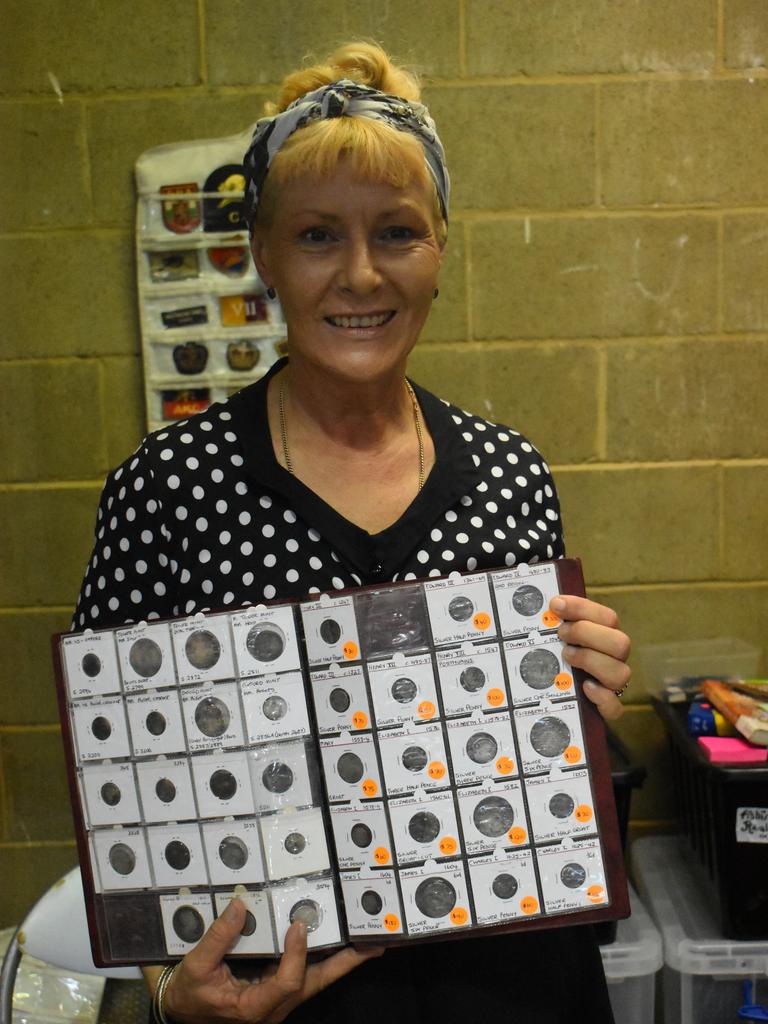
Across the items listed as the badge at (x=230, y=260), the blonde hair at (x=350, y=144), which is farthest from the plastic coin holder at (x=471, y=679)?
the badge at (x=230, y=260)

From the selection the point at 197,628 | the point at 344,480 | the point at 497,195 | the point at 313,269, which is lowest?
the point at 197,628

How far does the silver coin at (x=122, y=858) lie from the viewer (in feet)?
3.28

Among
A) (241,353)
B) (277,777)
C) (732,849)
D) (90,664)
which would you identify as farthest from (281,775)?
(241,353)

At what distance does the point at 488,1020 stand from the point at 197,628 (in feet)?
1.82

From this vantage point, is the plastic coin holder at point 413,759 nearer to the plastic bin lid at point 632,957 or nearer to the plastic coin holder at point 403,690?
the plastic coin holder at point 403,690

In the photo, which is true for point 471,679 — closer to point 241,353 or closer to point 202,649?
point 202,649

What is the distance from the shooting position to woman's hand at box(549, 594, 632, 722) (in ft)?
3.24

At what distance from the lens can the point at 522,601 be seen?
1.00m

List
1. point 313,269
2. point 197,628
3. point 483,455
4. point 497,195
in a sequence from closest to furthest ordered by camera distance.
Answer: point 197,628, point 313,269, point 483,455, point 497,195

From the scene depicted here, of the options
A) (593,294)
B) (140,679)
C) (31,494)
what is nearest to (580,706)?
(140,679)

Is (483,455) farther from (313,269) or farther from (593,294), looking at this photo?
(593,294)

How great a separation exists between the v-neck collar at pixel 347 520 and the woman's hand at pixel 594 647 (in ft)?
0.72

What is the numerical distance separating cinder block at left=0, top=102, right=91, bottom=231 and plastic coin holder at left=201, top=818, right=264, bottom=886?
147 cm

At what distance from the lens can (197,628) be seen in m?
0.98
